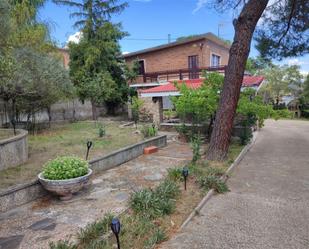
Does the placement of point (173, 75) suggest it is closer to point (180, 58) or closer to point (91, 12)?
point (180, 58)

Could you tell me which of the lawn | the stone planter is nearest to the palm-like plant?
the lawn

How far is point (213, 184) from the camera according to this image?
5621 millimetres

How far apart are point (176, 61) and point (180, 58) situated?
410mm

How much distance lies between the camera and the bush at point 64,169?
4.75 metres

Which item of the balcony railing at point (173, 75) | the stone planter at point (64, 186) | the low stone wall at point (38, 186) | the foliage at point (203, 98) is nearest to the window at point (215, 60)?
the balcony railing at point (173, 75)

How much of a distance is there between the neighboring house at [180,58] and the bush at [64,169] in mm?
13955

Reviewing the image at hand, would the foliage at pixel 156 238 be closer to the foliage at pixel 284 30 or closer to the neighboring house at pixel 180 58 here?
the foliage at pixel 284 30

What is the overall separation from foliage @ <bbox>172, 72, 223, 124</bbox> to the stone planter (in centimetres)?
620

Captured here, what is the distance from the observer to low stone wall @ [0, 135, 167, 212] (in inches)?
178

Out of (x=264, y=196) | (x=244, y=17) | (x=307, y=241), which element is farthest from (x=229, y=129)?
(x=307, y=241)

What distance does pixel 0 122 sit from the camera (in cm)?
1331

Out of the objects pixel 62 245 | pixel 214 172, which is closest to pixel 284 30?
pixel 214 172

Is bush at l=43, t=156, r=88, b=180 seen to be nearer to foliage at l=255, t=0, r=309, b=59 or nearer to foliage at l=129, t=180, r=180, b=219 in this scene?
foliage at l=129, t=180, r=180, b=219

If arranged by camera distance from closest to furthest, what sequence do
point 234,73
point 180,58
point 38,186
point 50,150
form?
point 38,186 < point 234,73 < point 50,150 < point 180,58
